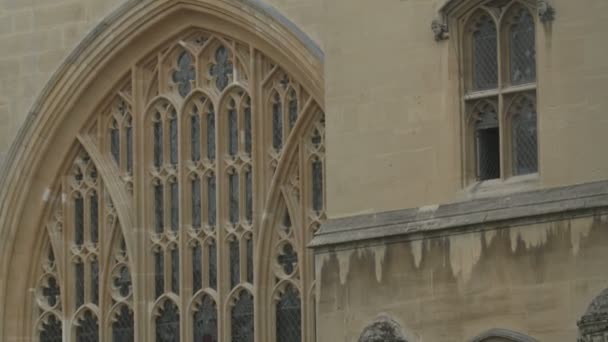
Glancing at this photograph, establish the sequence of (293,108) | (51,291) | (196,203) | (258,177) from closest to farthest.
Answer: (293,108) → (258,177) → (196,203) → (51,291)

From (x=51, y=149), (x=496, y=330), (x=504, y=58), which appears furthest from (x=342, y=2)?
(x=51, y=149)

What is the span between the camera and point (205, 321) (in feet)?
106

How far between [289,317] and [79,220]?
3.26m

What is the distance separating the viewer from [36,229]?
33719 mm

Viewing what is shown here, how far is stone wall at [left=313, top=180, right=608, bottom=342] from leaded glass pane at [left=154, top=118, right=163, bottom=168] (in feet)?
16.5

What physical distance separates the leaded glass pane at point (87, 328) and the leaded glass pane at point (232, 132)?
8.67 ft

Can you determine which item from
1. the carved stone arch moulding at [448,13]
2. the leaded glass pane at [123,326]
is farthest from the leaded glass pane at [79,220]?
the carved stone arch moulding at [448,13]

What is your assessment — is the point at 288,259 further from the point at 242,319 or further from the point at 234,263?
the point at 242,319

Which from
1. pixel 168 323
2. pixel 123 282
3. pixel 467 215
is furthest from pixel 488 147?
pixel 123 282

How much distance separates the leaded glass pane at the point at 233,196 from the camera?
32281mm

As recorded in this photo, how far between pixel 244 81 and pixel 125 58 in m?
1.60

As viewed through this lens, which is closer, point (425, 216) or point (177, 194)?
point (425, 216)

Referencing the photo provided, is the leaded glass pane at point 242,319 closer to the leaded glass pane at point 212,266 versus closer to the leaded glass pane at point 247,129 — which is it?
the leaded glass pane at point 212,266

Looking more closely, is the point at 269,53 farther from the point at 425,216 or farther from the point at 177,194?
the point at 425,216
